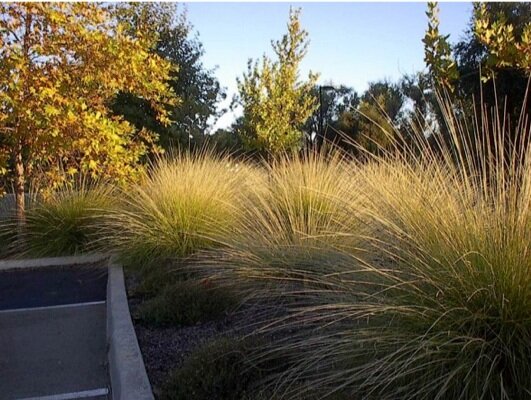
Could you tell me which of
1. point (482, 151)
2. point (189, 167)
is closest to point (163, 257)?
point (189, 167)

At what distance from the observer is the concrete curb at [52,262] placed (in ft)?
28.6

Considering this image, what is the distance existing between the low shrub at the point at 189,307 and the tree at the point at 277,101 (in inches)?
455

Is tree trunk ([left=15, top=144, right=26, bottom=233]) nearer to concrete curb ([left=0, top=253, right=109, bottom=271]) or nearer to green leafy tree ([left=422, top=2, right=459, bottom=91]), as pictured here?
concrete curb ([left=0, top=253, right=109, bottom=271])

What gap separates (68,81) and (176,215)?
280 centimetres

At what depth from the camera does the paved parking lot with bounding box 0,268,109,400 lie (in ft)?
14.8

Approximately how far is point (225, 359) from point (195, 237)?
149 inches

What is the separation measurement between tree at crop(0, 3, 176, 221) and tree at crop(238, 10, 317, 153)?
25.7 feet

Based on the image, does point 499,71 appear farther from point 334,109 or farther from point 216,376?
point 334,109

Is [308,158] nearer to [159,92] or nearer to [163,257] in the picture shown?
[163,257]

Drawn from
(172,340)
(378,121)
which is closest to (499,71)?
(378,121)

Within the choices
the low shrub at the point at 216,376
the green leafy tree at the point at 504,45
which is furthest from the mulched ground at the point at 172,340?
the green leafy tree at the point at 504,45

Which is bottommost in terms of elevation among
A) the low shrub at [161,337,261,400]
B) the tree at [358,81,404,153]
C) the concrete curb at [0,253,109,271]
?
the concrete curb at [0,253,109,271]

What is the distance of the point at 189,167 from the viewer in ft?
28.9

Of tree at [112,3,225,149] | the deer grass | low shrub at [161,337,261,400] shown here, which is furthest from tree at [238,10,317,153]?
low shrub at [161,337,261,400]
